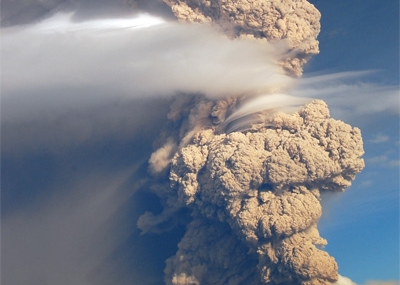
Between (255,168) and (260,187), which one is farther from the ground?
(255,168)

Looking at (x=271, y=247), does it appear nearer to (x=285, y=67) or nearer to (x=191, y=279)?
(x=191, y=279)

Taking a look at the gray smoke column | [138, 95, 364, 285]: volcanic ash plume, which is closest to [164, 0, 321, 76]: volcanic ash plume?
the gray smoke column

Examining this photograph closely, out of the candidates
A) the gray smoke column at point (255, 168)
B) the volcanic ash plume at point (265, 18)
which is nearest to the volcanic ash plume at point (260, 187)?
the gray smoke column at point (255, 168)

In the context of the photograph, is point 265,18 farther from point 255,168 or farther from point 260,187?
point 260,187

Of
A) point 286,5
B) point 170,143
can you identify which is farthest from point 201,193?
point 286,5

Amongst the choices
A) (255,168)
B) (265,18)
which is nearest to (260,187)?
(255,168)

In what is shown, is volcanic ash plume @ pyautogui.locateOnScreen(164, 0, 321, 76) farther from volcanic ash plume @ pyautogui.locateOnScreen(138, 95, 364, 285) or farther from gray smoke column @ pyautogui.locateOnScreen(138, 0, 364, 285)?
volcanic ash plume @ pyautogui.locateOnScreen(138, 95, 364, 285)
